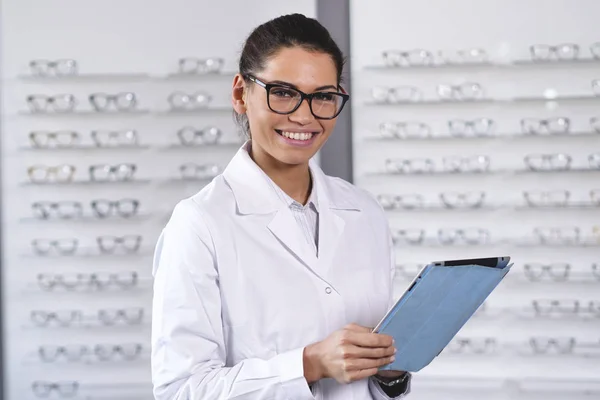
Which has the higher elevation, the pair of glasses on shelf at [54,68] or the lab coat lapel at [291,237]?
the pair of glasses on shelf at [54,68]

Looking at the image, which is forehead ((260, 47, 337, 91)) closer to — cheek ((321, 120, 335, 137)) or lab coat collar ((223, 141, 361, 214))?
cheek ((321, 120, 335, 137))

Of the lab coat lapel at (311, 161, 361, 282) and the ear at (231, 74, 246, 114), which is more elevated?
the ear at (231, 74, 246, 114)

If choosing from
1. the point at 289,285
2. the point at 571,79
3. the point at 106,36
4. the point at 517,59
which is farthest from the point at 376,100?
the point at 289,285

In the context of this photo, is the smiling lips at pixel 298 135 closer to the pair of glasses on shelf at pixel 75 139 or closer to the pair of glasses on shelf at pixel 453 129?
the pair of glasses on shelf at pixel 453 129

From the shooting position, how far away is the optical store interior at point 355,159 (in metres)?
4.20

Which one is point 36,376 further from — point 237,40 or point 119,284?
point 237,40

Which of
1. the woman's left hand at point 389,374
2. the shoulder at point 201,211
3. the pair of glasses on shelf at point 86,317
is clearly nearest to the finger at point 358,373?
the woman's left hand at point 389,374

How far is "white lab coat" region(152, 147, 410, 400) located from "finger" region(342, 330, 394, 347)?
0.35ft

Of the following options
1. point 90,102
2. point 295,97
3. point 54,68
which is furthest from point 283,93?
point 54,68

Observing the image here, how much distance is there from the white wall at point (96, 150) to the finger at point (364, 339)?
9.78 ft

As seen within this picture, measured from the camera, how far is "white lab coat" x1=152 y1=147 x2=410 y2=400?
4.81ft

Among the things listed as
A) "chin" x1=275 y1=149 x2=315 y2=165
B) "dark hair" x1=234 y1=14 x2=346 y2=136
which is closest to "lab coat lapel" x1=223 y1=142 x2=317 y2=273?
"chin" x1=275 y1=149 x2=315 y2=165

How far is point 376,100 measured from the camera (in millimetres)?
4223

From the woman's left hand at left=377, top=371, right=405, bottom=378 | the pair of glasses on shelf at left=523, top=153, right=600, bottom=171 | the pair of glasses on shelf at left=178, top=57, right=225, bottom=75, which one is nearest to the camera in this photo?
the woman's left hand at left=377, top=371, right=405, bottom=378
